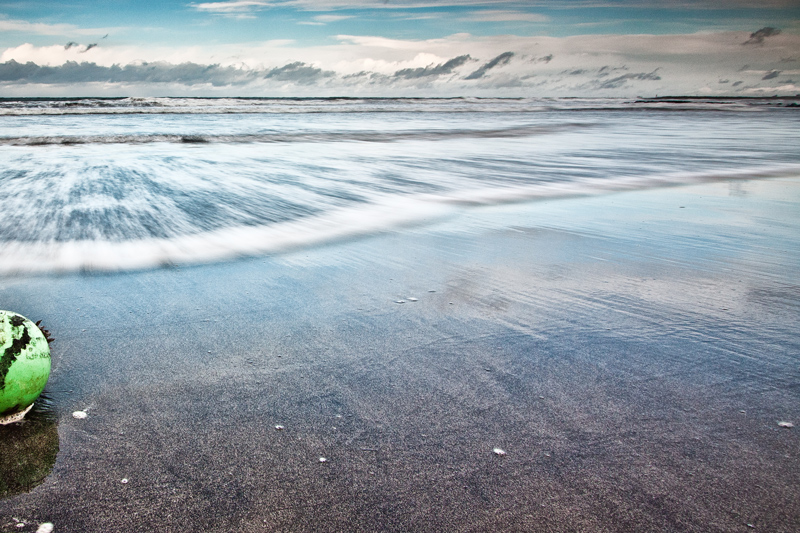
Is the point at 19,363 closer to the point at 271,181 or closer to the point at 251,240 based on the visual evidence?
the point at 251,240

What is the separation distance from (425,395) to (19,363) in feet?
5.03

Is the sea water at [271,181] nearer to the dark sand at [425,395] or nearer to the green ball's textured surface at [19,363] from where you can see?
the dark sand at [425,395]

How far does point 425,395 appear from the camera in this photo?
2445 millimetres

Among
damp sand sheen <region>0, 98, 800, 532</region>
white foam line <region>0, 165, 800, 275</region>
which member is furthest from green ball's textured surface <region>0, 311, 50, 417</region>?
white foam line <region>0, 165, 800, 275</region>

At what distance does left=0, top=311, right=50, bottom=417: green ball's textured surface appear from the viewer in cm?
204

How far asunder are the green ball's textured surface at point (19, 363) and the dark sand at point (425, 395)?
6.9 inches

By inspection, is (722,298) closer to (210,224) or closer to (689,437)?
(689,437)

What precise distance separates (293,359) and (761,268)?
3562mm

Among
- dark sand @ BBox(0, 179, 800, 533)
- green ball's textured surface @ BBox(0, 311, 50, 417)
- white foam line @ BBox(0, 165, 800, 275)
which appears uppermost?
green ball's textured surface @ BBox(0, 311, 50, 417)

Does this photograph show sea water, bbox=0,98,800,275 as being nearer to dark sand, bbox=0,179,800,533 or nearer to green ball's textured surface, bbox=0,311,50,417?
dark sand, bbox=0,179,800,533

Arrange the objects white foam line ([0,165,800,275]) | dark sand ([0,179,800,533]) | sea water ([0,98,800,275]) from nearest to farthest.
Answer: dark sand ([0,179,800,533]), white foam line ([0,165,800,275]), sea water ([0,98,800,275])

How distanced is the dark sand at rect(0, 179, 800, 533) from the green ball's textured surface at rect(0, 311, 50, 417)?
0.18 meters

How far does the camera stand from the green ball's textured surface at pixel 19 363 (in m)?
2.04

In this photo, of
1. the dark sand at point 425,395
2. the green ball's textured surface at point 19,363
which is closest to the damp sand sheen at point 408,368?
the dark sand at point 425,395
